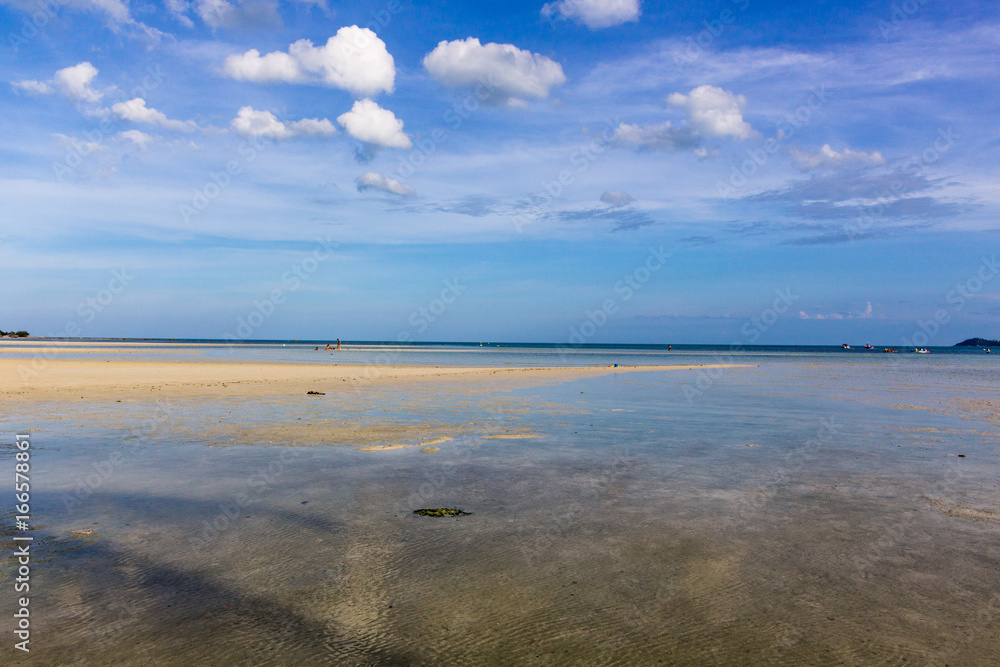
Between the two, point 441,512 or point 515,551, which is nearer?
point 515,551

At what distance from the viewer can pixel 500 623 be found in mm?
5059

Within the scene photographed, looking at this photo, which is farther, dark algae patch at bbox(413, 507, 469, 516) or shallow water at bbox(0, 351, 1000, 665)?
dark algae patch at bbox(413, 507, 469, 516)

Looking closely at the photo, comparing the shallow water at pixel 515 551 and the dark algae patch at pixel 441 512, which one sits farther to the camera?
the dark algae patch at pixel 441 512

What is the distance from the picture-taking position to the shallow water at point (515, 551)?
15.6ft

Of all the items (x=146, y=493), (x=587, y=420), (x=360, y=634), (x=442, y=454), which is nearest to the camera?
(x=360, y=634)

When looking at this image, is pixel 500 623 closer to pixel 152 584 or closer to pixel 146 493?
pixel 152 584

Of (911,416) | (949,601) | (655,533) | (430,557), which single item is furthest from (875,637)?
(911,416)

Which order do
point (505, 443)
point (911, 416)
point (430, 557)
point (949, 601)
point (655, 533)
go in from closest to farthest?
point (949, 601) → point (430, 557) → point (655, 533) → point (505, 443) → point (911, 416)

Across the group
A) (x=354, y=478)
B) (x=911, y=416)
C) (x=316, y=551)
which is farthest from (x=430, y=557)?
(x=911, y=416)

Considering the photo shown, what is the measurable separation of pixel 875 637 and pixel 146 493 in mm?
9337

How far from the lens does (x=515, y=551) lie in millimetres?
6715

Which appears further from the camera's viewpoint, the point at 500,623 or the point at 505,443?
the point at 505,443

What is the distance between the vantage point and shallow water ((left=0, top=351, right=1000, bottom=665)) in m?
4.77

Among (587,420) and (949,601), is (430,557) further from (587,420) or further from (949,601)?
(587,420)
